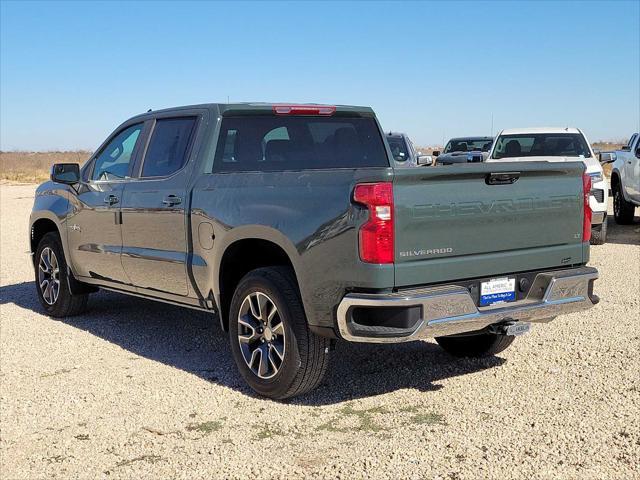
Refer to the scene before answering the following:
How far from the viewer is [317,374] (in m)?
5.17

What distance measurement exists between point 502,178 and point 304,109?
207cm

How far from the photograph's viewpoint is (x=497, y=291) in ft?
16.4

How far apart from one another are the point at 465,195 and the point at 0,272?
866 cm

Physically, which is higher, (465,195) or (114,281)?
(465,195)

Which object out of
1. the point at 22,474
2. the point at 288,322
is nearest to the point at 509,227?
the point at 288,322

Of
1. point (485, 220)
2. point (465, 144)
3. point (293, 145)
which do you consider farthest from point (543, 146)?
point (485, 220)

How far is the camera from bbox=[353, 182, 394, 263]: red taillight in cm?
452

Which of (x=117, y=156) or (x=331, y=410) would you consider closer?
(x=331, y=410)

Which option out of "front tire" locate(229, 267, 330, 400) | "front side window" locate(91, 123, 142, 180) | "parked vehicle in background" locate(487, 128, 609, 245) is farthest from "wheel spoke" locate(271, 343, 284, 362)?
"parked vehicle in background" locate(487, 128, 609, 245)

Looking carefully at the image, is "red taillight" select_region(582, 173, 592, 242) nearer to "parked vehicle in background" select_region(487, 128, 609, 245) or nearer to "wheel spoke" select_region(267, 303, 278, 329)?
"wheel spoke" select_region(267, 303, 278, 329)

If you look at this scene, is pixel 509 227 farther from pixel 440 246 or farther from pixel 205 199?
pixel 205 199

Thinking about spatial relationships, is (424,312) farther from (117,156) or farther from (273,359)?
(117,156)

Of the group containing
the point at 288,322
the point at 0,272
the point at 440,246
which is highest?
the point at 440,246

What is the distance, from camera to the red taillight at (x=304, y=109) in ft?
21.0
